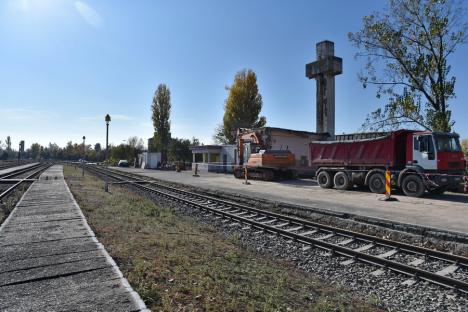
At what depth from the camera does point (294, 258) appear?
7492 millimetres

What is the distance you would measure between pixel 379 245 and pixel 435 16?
20.3 meters

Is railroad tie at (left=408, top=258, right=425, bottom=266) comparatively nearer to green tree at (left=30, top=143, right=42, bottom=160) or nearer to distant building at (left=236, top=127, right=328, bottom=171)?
distant building at (left=236, top=127, right=328, bottom=171)

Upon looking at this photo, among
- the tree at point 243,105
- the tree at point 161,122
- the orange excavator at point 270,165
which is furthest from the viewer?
the tree at point 161,122

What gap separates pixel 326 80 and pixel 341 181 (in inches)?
611

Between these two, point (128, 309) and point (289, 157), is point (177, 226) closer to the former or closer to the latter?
point (128, 309)

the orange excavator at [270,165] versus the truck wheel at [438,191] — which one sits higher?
the orange excavator at [270,165]

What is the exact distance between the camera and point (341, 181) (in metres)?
20.3

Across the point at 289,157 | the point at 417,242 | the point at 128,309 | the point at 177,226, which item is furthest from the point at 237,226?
the point at 289,157

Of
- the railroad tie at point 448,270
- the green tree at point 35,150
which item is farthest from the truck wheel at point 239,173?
the green tree at point 35,150

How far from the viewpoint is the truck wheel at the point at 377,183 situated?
17.8 meters

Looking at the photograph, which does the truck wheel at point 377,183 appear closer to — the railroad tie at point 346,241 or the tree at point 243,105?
the railroad tie at point 346,241

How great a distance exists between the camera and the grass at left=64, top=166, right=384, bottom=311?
14.3 feet

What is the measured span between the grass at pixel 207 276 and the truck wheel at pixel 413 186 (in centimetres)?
1124

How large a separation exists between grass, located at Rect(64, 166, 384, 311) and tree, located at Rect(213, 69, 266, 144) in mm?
46159
